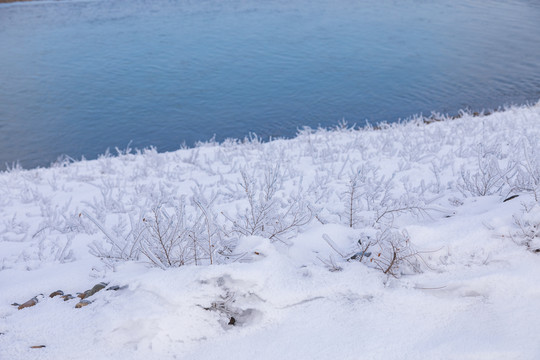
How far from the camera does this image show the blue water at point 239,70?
14945mm

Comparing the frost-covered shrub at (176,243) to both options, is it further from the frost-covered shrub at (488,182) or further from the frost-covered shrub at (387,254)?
the frost-covered shrub at (488,182)

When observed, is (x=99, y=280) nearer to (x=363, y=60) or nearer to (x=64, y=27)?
(x=363, y=60)

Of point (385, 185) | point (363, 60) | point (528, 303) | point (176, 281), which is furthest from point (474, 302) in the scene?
point (363, 60)

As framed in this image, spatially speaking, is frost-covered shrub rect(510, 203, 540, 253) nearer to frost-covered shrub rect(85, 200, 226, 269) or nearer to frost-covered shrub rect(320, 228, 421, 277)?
frost-covered shrub rect(320, 228, 421, 277)

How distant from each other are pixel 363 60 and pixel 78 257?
722 inches

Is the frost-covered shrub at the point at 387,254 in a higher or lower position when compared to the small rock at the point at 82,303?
higher

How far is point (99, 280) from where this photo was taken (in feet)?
11.6

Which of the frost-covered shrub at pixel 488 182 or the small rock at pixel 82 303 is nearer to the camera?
the small rock at pixel 82 303

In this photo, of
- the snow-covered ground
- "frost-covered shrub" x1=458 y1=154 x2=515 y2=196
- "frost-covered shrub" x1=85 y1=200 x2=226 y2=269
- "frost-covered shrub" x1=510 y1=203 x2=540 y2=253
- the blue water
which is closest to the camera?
the snow-covered ground

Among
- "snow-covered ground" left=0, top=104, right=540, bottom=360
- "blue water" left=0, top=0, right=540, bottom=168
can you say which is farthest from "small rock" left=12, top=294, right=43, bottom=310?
"blue water" left=0, top=0, right=540, bottom=168

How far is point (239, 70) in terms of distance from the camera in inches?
779

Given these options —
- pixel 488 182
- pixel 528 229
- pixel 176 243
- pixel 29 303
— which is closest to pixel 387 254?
pixel 528 229

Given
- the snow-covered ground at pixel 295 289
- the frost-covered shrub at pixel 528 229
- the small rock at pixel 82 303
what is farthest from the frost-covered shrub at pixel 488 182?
the small rock at pixel 82 303

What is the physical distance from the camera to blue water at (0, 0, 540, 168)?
1495 centimetres
